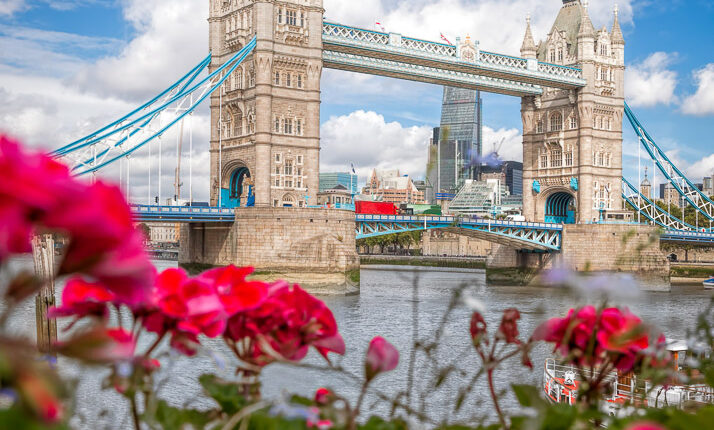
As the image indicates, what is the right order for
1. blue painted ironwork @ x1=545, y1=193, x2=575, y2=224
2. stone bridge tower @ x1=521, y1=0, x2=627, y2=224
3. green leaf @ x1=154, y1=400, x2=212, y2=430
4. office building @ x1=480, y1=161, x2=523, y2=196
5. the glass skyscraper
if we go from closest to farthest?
green leaf @ x1=154, y1=400, x2=212, y2=430, the glass skyscraper, stone bridge tower @ x1=521, y1=0, x2=627, y2=224, blue painted ironwork @ x1=545, y1=193, x2=575, y2=224, office building @ x1=480, y1=161, x2=523, y2=196

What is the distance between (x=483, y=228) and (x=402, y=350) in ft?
78.5

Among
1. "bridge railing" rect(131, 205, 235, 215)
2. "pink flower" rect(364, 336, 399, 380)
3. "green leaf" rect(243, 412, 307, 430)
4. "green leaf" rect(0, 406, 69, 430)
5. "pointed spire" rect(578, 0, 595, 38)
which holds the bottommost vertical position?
"green leaf" rect(243, 412, 307, 430)

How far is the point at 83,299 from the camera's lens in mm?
1630

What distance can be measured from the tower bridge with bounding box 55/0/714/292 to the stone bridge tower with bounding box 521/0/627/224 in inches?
3.0

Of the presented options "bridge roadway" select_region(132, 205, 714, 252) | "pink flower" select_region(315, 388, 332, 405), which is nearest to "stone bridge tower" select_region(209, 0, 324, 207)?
"bridge roadway" select_region(132, 205, 714, 252)

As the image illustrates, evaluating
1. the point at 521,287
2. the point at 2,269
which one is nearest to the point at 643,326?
the point at 2,269

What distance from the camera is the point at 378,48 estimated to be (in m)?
37.8

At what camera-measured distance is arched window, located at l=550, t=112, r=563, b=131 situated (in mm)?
47750

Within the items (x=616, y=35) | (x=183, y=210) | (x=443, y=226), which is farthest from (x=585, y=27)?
(x=183, y=210)

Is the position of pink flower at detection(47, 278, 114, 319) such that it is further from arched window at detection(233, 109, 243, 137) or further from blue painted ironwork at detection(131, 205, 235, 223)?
arched window at detection(233, 109, 243, 137)

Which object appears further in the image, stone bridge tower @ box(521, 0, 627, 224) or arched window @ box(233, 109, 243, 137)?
stone bridge tower @ box(521, 0, 627, 224)

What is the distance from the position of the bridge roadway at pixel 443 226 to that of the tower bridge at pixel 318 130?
8 centimetres

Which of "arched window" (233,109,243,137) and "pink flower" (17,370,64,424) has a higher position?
"arched window" (233,109,243,137)

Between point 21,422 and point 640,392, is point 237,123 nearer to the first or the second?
point 640,392
